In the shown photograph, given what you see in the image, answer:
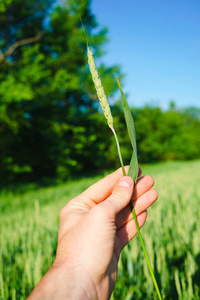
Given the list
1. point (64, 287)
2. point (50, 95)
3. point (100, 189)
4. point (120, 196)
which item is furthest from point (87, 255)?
point (50, 95)

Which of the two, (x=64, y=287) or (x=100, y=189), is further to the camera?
(x=100, y=189)

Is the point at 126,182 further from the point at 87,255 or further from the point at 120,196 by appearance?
the point at 87,255

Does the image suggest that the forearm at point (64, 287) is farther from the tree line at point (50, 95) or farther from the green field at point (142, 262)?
the tree line at point (50, 95)

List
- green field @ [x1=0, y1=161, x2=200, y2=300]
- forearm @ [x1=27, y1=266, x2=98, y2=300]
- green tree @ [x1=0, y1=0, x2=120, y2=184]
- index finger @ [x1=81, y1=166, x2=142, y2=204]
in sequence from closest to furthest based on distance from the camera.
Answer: forearm @ [x1=27, y1=266, x2=98, y2=300] < index finger @ [x1=81, y1=166, x2=142, y2=204] < green field @ [x1=0, y1=161, x2=200, y2=300] < green tree @ [x1=0, y1=0, x2=120, y2=184]

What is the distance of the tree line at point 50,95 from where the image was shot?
424 inches

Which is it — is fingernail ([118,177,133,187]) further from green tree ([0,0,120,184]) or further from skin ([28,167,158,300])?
green tree ([0,0,120,184])

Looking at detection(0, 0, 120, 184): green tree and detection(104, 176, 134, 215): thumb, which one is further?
detection(0, 0, 120, 184): green tree

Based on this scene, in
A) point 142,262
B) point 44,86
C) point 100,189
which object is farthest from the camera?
point 44,86

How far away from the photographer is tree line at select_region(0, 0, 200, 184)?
10.8 meters

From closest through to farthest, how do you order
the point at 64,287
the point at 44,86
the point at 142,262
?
the point at 64,287 < the point at 142,262 < the point at 44,86

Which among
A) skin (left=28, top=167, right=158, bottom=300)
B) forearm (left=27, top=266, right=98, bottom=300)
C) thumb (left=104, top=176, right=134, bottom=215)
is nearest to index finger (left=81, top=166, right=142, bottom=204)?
skin (left=28, top=167, right=158, bottom=300)

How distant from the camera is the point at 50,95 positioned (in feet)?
39.7

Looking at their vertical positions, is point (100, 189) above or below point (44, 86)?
below

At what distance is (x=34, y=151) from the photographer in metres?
15.1
